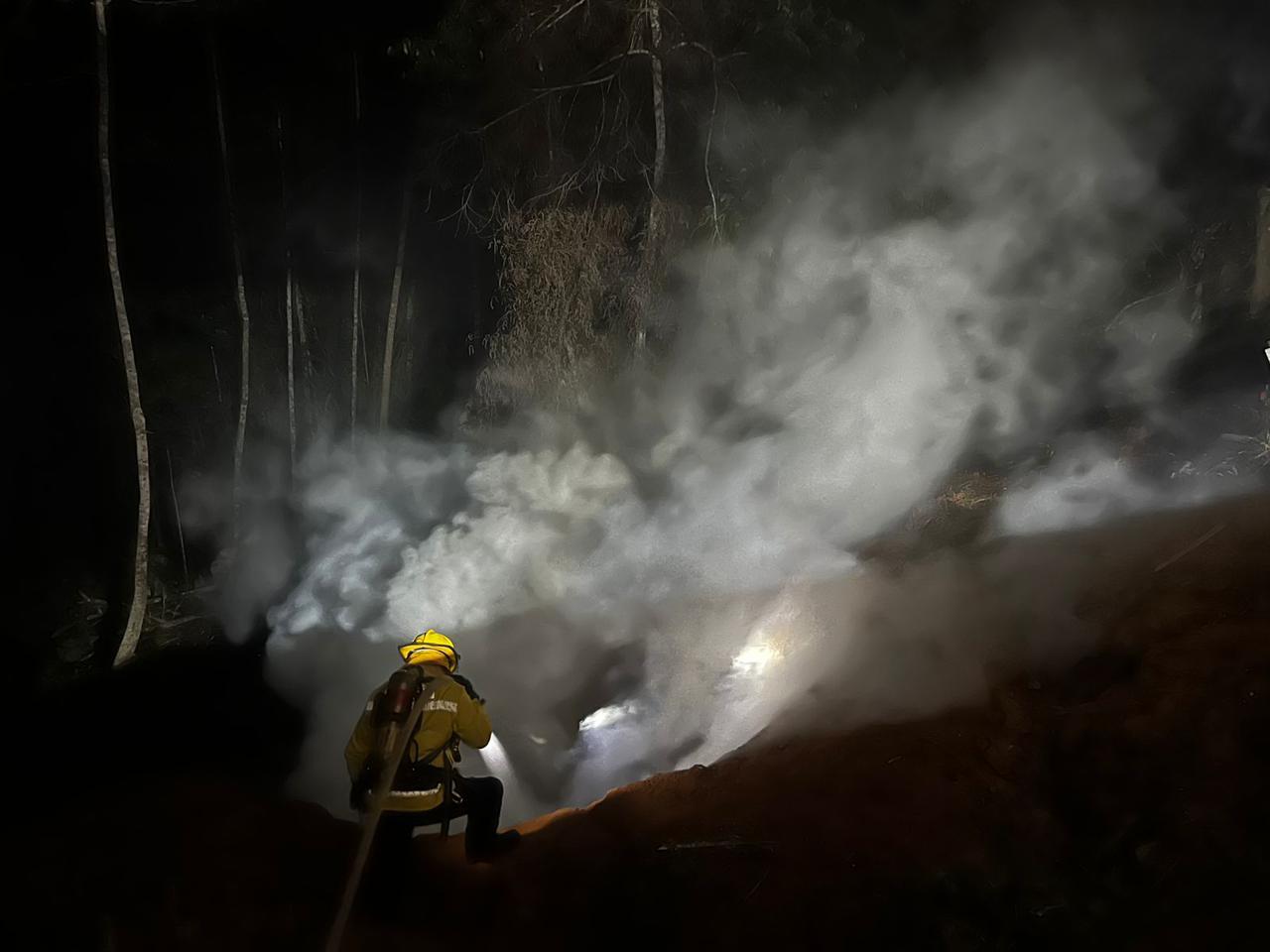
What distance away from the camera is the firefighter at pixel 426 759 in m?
4.56

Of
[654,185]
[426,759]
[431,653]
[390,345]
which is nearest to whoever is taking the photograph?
[426,759]

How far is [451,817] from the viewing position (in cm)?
476

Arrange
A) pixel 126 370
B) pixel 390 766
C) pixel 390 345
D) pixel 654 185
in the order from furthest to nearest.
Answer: pixel 390 345 < pixel 654 185 < pixel 126 370 < pixel 390 766

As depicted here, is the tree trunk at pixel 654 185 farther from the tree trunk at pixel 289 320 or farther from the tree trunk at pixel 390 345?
the tree trunk at pixel 289 320

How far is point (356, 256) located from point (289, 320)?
79.5 inches

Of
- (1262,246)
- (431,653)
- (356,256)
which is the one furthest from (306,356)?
(1262,246)

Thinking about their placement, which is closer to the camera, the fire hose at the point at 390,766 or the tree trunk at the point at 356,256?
the fire hose at the point at 390,766

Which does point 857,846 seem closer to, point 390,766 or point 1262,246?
point 390,766

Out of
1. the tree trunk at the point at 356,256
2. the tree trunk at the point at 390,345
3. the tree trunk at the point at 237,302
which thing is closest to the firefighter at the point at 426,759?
the tree trunk at the point at 237,302

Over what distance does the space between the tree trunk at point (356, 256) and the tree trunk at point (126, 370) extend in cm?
451

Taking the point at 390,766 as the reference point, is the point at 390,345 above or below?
above

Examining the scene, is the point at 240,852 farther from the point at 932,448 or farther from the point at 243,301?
the point at 243,301

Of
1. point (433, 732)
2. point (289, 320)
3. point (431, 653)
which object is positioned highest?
point (289, 320)

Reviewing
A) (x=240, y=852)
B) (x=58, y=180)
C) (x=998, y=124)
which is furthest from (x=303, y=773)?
(x=998, y=124)
